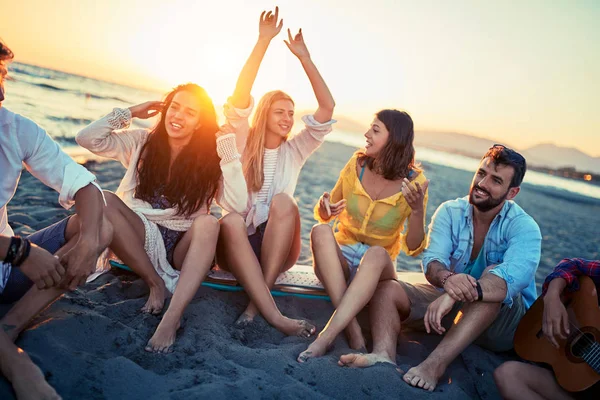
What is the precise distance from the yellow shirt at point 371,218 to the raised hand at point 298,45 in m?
1.06

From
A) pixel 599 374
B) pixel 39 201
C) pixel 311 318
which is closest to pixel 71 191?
pixel 311 318

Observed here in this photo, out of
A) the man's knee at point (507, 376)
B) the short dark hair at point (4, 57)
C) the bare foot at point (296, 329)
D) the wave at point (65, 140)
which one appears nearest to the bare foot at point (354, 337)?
the bare foot at point (296, 329)

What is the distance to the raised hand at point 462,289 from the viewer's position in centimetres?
277

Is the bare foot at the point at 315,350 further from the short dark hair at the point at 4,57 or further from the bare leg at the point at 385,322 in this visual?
the short dark hair at the point at 4,57

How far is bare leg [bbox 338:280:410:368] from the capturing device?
266cm

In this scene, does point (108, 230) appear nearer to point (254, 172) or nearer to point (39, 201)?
point (254, 172)

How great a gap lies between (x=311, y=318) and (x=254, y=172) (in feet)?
4.01

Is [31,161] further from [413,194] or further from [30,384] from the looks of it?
[413,194]

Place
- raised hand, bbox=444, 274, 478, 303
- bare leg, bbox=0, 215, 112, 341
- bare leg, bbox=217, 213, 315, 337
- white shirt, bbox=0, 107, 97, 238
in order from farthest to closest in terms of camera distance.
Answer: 1. bare leg, bbox=217, 213, 315, 337
2. raised hand, bbox=444, 274, 478, 303
3. white shirt, bbox=0, 107, 97, 238
4. bare leg, bbox=0, 215, 112, 341

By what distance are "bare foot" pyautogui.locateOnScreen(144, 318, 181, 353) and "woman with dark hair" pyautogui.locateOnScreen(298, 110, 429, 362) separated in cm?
105

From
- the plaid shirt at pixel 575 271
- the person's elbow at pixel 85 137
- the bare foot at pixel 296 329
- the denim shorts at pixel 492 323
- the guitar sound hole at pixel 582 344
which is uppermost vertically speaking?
the plaid shirt at pixel 575 271

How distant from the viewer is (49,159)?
253 centimetres

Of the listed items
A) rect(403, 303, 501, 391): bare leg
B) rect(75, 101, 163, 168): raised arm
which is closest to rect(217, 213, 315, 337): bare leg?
rect(403, 303, 501, 391): bare leg

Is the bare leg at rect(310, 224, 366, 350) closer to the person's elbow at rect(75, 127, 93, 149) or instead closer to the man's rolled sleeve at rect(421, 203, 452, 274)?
the man's rolled sleeve at rect(421, 203, 452, 274)
